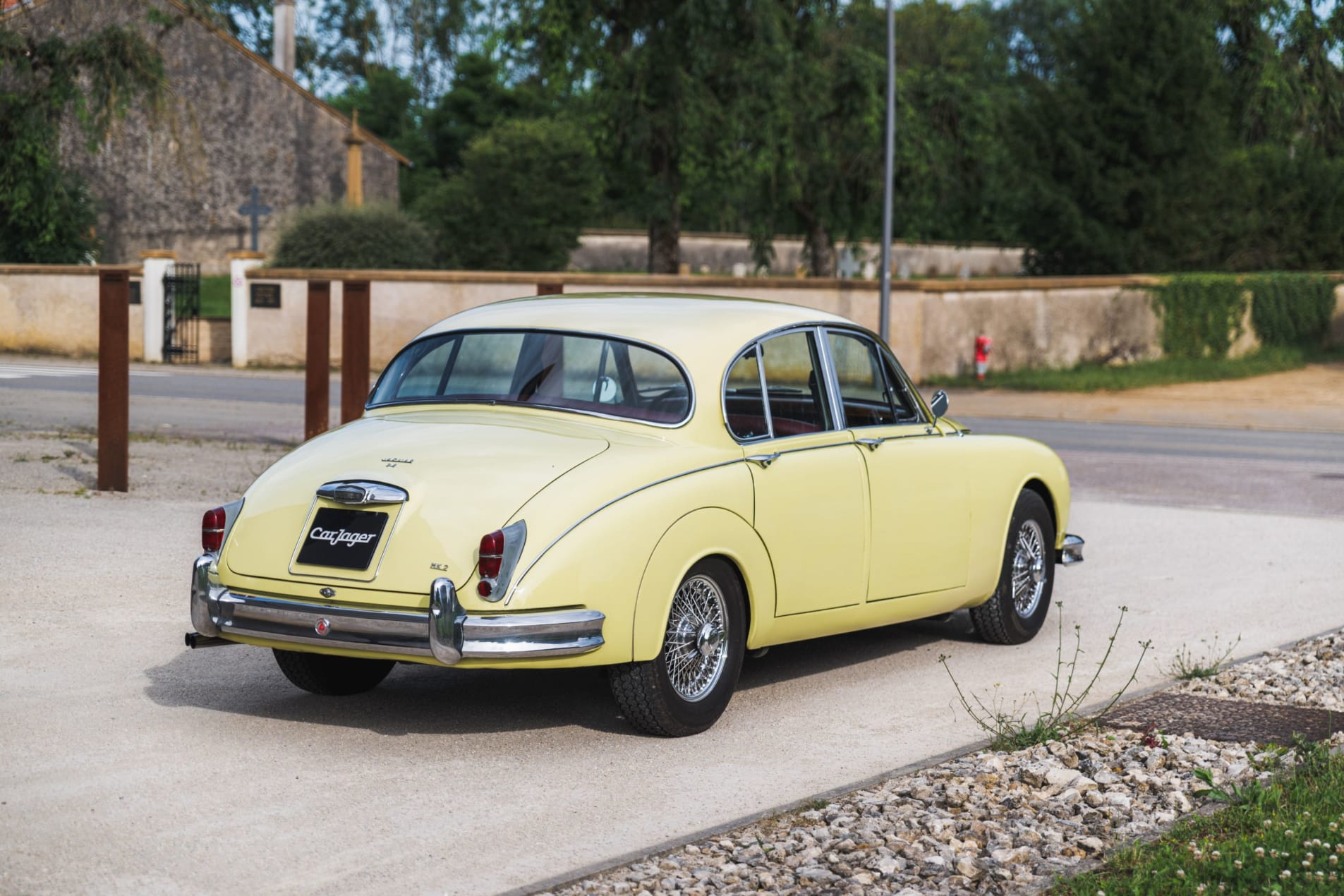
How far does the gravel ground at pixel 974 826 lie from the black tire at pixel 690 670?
2.89 ft

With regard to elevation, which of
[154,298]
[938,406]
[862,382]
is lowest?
[938,406]

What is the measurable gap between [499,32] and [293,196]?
2410 centimetres

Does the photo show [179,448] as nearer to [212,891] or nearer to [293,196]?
[212,891]

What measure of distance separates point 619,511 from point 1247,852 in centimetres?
230

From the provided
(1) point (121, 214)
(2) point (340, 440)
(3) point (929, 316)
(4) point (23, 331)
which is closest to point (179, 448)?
(2) point (340, 440)

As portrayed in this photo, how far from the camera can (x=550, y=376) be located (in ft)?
22.0

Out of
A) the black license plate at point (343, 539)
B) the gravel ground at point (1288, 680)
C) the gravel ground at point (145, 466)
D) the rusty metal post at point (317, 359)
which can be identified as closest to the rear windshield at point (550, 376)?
the black license plate at point (343, 539)

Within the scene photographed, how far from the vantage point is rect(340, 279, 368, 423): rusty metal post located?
12742 millimetres

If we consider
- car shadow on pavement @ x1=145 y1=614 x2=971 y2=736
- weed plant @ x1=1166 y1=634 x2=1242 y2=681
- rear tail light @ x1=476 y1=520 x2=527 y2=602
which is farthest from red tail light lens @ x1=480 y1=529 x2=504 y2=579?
weed plant @ x1=1166 y1=634 x2=1242 y2=681

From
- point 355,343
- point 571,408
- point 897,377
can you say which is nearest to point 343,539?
point 571,408

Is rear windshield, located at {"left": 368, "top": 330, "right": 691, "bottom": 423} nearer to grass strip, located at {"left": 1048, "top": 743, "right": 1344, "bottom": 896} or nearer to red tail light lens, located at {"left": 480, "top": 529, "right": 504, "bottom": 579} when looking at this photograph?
red tail light lens, located at {"left": 480, "top": 529, "right": 504, "bottom": 579}

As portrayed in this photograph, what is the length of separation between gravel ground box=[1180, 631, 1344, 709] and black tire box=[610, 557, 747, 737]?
6.74 feet

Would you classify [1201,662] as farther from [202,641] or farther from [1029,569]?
[202,641]

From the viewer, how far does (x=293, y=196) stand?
56375mm
